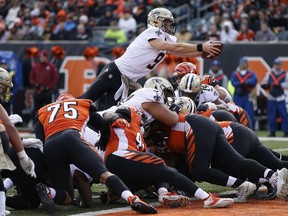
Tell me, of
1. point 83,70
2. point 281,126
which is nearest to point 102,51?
Answer: point 83,70

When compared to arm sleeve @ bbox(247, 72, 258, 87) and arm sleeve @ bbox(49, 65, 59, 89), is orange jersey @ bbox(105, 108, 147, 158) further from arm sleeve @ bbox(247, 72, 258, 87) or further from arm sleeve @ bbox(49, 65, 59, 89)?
arm sleeve @ bbox(49, 65, 59, 89)

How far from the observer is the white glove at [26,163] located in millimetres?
6273

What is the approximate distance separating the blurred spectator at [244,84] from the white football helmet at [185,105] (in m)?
7.66

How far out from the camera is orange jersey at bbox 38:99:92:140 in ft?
22.5

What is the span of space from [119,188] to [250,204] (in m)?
1.24

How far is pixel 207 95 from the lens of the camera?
8.57m

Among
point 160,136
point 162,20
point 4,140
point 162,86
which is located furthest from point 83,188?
point 162,20

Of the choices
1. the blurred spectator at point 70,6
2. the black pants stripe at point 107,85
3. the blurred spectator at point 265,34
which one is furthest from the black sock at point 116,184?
the blurred spectator at point 70,6

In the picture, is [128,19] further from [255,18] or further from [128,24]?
[255,18]

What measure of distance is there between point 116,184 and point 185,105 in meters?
1.43

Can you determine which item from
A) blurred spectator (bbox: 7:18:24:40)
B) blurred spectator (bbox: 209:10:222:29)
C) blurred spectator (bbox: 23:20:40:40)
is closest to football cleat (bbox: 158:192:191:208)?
blurred spectator (bbox: 209:10:222:29)

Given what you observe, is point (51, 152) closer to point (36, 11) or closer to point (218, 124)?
point (218, 124)

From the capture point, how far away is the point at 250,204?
696 centimetres

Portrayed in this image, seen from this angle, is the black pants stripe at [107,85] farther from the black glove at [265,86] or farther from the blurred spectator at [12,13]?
the blurred spectator at [12,13]
